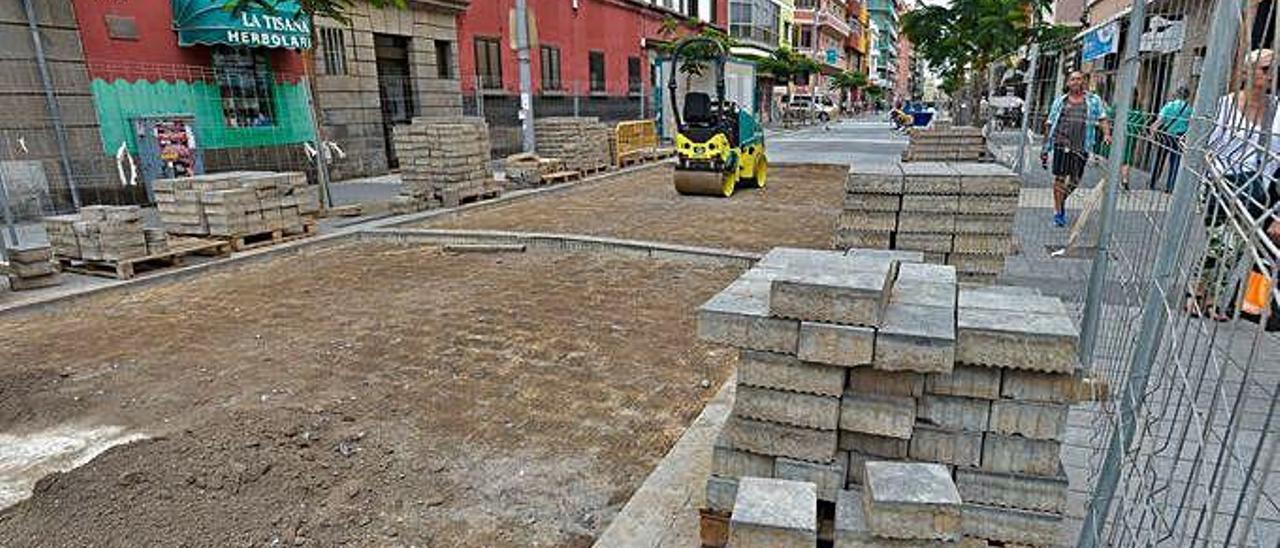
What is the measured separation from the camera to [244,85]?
45.4ft

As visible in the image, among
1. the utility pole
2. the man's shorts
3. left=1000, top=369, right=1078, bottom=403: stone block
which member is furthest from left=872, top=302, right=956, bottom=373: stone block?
the utility pole

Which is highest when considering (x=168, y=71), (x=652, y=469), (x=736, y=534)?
(x=168, y=71)

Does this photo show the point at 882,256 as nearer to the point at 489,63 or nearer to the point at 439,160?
the point at 439,160

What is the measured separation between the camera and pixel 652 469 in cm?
389

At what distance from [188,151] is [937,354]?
13276mm

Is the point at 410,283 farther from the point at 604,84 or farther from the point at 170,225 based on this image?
the point at 604,84

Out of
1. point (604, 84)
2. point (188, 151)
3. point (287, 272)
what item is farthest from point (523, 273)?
point (604, 84)

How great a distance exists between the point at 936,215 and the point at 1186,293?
3.15 m

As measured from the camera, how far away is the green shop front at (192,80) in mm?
11570

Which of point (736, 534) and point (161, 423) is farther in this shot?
point (161, 423)

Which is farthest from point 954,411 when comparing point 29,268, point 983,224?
point 29,268

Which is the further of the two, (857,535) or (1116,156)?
(1116,156)

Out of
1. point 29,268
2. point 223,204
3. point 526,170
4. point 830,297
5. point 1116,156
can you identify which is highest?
point 1116,156

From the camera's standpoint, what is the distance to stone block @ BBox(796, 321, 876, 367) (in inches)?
102
